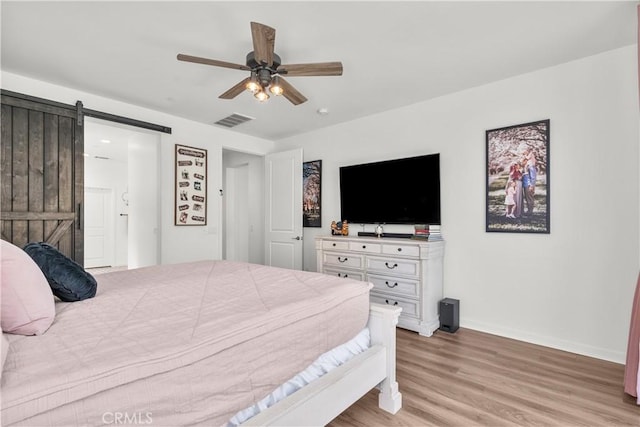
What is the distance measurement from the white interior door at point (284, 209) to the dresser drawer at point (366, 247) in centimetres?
115

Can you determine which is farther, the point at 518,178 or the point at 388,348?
the point at 518,178

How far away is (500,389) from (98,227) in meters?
8.13

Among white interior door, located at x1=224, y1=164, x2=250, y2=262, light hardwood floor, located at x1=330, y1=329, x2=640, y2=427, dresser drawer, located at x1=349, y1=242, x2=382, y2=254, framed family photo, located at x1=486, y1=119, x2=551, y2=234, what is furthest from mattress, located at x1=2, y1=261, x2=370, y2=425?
white interior door, located at x1=224, y1=164, x2=250, y2=262

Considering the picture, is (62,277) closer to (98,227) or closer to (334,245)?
(334,245)

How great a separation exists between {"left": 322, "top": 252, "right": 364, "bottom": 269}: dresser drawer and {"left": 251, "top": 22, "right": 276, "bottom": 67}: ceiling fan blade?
2327 millimetres

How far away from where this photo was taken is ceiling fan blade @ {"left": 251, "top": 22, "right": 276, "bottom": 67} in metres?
1.81

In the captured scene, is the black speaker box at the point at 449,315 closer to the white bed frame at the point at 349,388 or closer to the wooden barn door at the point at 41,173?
the white bed frame at the point at 349,388

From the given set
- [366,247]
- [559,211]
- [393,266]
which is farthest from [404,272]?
[559,211]

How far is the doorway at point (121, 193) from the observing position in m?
4.32

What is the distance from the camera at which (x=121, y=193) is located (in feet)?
24.1

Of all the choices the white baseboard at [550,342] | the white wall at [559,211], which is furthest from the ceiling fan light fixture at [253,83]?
the white baseboard at [550,342]

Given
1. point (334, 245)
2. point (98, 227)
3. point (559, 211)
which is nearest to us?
point (559, 211)

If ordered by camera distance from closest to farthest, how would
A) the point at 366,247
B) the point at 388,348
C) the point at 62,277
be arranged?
the point at 62,277, the point at 388,348, the point at 366,247

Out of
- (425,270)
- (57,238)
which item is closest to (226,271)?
(425,270)
